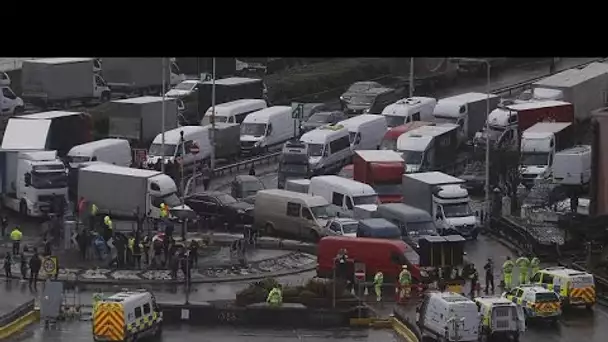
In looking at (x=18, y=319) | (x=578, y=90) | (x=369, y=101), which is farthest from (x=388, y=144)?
(x=18, y=319)

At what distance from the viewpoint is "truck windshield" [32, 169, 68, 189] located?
21.6 meters

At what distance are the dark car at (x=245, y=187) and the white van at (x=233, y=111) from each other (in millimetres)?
4220

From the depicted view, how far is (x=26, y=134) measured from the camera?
77.8ft

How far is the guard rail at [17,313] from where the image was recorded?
15168mm

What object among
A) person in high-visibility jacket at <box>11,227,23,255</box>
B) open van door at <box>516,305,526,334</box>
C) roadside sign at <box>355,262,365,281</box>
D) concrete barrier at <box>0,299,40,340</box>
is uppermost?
person in high-visibility jacket at <box>11,227,23,255</box>

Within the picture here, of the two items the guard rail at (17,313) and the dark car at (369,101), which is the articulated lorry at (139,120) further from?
the guard rail at (17,313)

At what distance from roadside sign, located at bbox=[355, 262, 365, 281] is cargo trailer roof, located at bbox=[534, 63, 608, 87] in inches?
449

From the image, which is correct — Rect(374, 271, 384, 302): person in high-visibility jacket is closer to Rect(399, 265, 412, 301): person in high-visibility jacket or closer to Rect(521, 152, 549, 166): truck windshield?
Rect(399, 265, 412, 301): person in high-visibility jacket

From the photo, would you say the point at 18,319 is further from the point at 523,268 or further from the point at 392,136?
the point at 392,136

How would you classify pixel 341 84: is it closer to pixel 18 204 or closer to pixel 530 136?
pixel 530 136

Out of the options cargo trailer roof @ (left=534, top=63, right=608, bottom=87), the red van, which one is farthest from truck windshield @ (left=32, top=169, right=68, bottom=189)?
cargo trailer roof @ (left=534, top=63, right=608, bottom=87)
